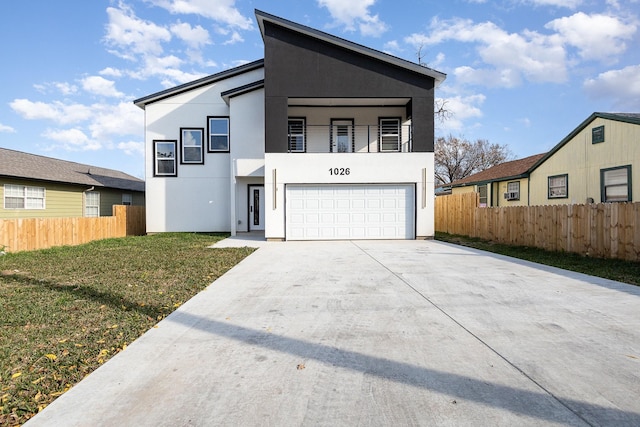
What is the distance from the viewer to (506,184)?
71.1 feet

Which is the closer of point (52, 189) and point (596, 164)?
point (596, 164)

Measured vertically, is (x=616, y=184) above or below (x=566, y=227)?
above

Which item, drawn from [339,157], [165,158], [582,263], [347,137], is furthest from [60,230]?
[582,263]

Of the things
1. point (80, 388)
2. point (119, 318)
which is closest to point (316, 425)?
point (80, 388)

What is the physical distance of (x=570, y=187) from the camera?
16156mm

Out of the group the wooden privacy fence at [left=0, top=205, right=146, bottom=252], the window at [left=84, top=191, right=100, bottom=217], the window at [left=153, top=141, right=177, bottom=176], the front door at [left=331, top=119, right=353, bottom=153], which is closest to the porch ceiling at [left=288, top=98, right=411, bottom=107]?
the front door at [left=331, top=119, right=353, bottom=153]

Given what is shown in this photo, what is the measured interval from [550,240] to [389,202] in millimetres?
5549

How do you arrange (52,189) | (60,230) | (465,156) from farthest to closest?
(465,156) → (52,189) → (60,230)

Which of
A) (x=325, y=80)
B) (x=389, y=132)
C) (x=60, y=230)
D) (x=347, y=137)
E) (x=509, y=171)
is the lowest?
(x=60, y=230)

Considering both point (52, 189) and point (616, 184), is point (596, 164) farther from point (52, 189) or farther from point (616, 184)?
point (52, 189)

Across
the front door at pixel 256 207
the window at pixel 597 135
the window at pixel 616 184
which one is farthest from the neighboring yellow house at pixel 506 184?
the front door at pixel 256 207

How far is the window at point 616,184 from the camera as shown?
1316 cm

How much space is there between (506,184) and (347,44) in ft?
45.6

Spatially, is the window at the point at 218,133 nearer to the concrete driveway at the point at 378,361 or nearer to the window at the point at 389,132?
the window at the point at 389,132
